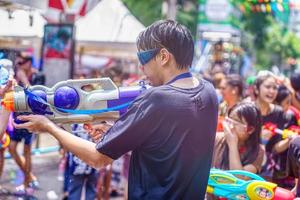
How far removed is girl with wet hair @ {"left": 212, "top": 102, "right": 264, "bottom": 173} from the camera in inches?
169

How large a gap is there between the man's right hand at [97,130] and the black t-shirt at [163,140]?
1.11 feet

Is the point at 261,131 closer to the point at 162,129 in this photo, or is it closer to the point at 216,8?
the point at 162,129

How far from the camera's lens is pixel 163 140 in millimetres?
2453

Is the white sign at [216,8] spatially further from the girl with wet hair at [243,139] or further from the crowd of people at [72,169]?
the girl with wet hair at [243,139]

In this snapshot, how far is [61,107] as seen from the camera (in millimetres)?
2643

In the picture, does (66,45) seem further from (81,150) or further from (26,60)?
(81,150)

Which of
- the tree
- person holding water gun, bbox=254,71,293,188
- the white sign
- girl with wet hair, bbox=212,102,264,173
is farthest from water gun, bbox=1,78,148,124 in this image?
the tree

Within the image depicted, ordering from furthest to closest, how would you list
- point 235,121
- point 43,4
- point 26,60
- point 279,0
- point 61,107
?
point 279,0 → point 26,60 → point 43,4 → point 235,121 → point 61,107

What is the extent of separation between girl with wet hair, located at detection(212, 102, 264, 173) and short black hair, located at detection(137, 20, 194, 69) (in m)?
1.80

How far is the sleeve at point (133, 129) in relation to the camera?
241 cm

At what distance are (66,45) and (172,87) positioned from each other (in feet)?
21.0

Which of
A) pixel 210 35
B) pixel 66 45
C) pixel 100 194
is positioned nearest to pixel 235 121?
pixel 100 194

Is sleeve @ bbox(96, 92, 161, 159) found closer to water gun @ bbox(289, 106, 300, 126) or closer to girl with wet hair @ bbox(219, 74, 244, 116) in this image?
water gun @ bbox(289, 106, 300, 126)

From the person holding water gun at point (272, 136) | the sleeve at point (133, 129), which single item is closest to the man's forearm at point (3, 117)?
the sleeve at point (133, 129)
